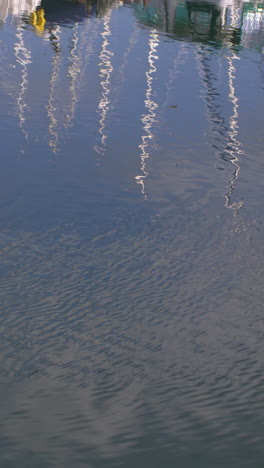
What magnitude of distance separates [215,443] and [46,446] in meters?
0.98

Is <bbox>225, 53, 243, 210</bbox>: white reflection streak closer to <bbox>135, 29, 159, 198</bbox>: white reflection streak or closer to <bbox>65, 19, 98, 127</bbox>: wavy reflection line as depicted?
<bbox>135, 29, 159, 198</bbox>: white reflection streak

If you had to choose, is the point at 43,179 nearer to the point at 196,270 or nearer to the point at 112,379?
the point at 196,270

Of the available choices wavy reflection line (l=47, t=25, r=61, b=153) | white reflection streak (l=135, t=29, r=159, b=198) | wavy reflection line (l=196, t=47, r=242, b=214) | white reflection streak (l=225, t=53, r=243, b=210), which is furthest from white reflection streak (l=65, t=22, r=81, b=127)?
white reflection streak (l=225, t=53, r=243, b=210)

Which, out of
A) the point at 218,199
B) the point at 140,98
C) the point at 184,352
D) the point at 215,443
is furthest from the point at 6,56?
the point at 215,443

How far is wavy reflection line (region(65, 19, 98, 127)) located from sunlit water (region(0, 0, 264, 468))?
0.35ft

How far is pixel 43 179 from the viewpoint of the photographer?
25.5ft

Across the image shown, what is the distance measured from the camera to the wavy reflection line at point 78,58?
11.6m

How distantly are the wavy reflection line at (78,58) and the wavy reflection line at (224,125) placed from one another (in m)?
2.37

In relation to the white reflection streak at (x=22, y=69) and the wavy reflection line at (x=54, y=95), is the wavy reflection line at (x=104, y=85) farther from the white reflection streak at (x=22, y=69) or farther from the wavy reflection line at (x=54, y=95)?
the white reflection streak at (x=22, y=69)

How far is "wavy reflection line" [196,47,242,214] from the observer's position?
8933 mm

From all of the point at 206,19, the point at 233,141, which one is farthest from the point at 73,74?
the point at 206,19

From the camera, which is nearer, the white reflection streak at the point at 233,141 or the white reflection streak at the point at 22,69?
the white reflection streak at the point at 233,141

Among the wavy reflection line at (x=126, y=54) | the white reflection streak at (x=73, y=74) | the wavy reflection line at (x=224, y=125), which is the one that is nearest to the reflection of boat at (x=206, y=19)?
the wavy reflection line at (x=126, y=54)

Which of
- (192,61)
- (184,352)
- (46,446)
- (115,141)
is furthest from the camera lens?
(192,61)
